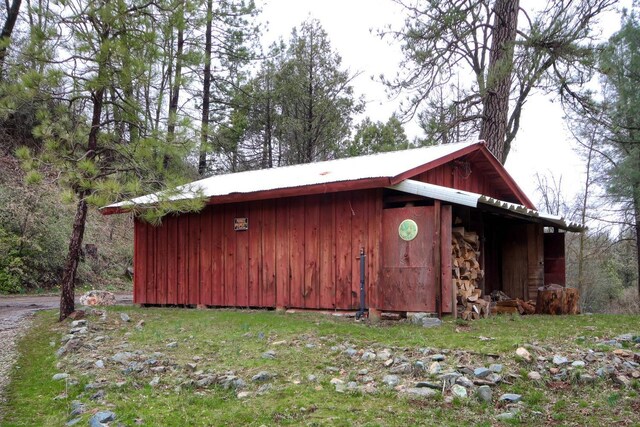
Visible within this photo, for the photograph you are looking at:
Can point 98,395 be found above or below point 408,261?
below

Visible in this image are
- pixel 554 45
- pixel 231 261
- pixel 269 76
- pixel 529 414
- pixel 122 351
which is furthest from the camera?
pixel 269 76

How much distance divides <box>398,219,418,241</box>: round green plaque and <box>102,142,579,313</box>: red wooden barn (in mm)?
16

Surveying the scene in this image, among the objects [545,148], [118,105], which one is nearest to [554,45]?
[118,105]

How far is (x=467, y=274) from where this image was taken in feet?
31.7

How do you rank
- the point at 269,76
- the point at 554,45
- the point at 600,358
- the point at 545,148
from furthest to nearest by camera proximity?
the point at 545,148, the point at 269,76, the point at 554,45, the point at 600,358

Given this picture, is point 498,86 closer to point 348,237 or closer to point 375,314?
point 348,237

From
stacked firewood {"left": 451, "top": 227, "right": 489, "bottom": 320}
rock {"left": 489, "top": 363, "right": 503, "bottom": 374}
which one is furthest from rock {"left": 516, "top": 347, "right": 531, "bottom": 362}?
stacked firewood {"left": 451, "top": 227, "right": 489, "bottom": 320}

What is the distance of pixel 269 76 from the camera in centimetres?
2294

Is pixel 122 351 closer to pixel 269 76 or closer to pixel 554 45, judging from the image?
pixel 554 45

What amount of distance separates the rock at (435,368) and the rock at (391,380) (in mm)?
328

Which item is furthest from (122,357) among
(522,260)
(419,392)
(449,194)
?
(522,260)

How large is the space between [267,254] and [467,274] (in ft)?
12.0

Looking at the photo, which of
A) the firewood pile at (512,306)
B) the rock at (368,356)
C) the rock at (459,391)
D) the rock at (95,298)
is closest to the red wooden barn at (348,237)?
the firewood pile at (512,306)

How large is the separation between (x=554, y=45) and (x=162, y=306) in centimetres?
999
